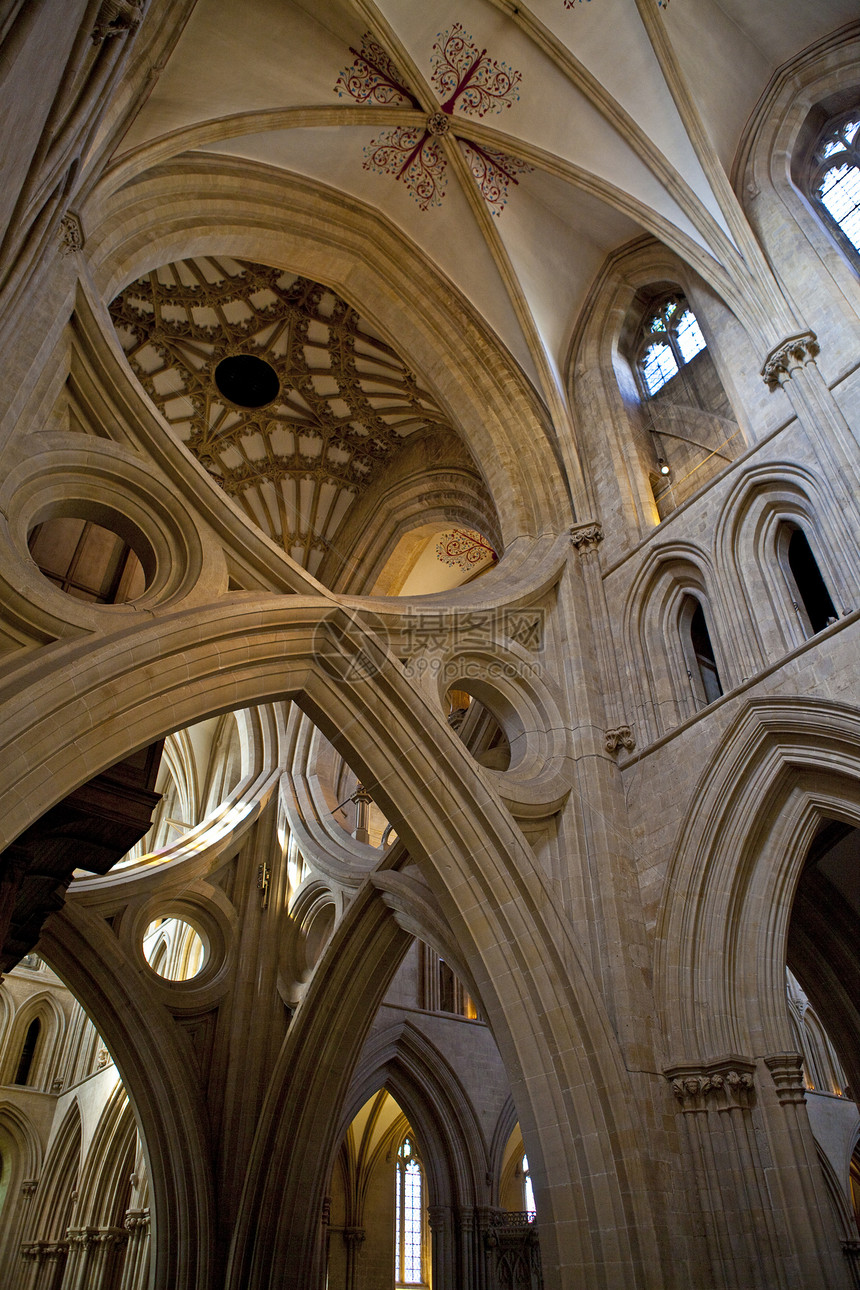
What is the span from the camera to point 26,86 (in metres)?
3.42

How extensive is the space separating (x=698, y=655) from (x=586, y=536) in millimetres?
1840

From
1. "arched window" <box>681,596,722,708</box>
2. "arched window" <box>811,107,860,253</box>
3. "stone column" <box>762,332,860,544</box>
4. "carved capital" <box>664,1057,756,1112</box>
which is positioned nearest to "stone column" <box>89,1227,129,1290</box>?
"carved capital" <box>664,1057,756,1112</box>

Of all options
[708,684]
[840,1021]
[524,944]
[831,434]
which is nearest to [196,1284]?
[524,944]

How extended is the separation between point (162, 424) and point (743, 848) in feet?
19.8

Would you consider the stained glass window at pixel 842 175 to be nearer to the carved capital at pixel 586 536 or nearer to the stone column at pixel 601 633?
the carved capital at pixel 586 536

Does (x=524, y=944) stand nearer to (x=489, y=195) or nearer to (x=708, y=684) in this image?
(x=708, y=684)

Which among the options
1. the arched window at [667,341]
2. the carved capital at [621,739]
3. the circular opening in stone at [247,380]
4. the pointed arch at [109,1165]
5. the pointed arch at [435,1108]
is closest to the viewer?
the carved capital at [621,739]

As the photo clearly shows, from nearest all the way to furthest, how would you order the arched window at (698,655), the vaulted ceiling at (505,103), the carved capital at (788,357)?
the carved capital at (788,357) < the arched window at (698,655) < the vaulted ceiling at (505,103)

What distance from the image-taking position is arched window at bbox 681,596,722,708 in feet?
30.5

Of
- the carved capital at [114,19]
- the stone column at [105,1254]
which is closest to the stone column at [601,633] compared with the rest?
the carved capital at [114,19]

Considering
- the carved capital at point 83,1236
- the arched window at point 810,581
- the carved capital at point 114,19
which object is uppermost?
the arched window at point 810,581

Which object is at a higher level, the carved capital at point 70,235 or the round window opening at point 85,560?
the carved capital at point 70,235

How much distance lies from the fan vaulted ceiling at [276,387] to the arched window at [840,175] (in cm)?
Answer: 607

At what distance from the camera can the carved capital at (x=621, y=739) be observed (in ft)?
29.7
